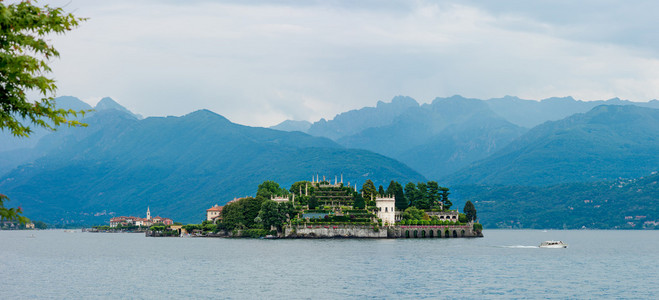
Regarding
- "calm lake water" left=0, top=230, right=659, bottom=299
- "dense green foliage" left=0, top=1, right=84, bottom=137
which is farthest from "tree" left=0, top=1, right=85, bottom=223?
"calm lake water" left=0, top=230, right=659, bottom=299

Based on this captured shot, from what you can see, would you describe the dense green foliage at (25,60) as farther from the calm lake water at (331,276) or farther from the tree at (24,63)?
the calm lake water at (331,276)

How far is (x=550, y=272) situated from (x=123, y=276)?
197 feet

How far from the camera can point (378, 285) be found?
90.2 m

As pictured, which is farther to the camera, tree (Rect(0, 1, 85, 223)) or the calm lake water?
the calm lake water

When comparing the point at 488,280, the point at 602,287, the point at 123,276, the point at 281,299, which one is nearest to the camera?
the point at 281,299

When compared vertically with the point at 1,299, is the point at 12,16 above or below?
above

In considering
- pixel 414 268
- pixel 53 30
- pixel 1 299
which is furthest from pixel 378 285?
pixel 53 30

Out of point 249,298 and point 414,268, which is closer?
point 249,298

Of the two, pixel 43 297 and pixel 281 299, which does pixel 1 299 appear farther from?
pixel 281 299

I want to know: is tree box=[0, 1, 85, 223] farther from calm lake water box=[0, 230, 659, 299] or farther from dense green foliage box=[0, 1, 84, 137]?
calm lake water box=[0, 230, 659, 299]

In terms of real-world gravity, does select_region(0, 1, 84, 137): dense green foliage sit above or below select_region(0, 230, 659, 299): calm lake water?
above

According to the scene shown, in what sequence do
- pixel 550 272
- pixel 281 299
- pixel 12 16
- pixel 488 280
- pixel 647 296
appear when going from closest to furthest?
1. pixel 12 16
2. pixel 281 299
3. pixel 647 296
4. pixel 488 280
5. pixel 550 272

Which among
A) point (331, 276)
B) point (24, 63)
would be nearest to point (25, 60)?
point (24, 63)

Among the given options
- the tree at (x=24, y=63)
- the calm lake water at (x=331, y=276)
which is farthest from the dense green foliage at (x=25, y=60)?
the calm lake water at (x=331, y=276)
